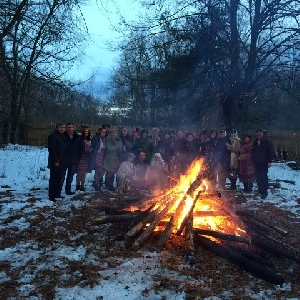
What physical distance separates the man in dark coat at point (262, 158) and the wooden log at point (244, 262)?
4428mm

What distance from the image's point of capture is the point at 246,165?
1031cm

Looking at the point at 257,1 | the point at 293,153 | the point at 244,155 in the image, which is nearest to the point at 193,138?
the point at 244,155

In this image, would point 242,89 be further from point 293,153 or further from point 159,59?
point 293,153

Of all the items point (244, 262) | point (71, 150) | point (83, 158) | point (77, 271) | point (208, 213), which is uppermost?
point (71, 150)

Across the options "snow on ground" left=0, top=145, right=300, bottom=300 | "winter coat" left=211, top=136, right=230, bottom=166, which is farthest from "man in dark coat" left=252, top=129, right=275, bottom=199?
"snow on ground" left=0, top=145, right=300, bottom=300

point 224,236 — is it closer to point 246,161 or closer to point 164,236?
point 164,236

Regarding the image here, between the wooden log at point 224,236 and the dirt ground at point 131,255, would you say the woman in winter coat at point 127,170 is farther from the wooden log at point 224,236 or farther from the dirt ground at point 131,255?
the wooden log at point 224,236

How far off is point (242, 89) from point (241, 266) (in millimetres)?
11119

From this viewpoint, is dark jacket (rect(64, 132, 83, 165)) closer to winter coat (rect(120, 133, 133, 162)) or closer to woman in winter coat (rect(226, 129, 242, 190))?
winter coat (rect(120, 133, 133, 162))

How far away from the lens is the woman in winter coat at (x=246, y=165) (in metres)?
10.2

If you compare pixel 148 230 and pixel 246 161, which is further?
pixel 246 161

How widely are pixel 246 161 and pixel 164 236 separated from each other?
17.1ft

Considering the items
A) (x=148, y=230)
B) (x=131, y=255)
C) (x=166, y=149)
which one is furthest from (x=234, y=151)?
(x=131, y=255)

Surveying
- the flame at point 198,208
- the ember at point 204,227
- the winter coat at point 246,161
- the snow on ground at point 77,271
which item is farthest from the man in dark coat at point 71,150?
the winter coat at point 246,161
